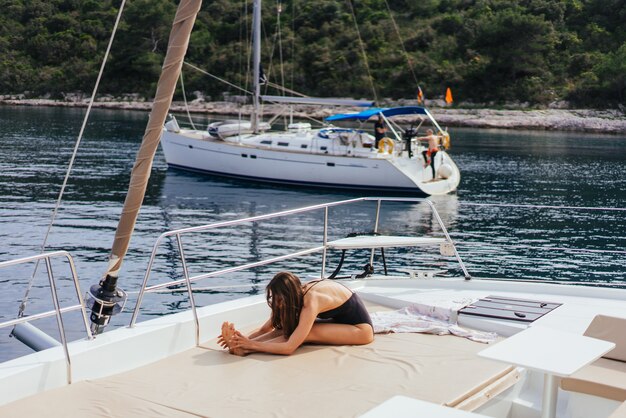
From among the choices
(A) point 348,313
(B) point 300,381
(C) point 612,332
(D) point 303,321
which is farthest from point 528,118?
(B) point 300,381

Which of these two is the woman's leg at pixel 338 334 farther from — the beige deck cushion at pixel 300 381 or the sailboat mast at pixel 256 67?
the sailboat mast at pixel 256 67

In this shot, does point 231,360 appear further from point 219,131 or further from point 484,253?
point 219,131

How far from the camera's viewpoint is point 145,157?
17.0 ft

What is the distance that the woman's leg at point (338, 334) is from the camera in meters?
5.96

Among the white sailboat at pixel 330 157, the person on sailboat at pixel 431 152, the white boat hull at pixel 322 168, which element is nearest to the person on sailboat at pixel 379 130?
the white sailboat at pixel 330 157

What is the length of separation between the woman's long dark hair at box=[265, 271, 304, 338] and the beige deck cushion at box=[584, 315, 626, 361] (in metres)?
2.05

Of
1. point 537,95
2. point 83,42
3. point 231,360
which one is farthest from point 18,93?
point 231,360

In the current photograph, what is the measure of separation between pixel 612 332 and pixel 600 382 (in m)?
→ 0.66

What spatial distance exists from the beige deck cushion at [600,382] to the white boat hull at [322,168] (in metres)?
25.2

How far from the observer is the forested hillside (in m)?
80.4

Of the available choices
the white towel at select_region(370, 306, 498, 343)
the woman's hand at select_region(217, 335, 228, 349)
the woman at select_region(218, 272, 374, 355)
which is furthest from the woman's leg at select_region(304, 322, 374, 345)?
the woman's hand at select_region(217, 335, 228, 349)

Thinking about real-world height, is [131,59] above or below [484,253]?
above

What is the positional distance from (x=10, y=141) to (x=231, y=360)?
44.7 m

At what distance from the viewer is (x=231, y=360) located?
566 cm
